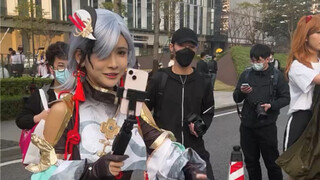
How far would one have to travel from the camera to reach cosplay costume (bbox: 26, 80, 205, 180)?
4.67 feet

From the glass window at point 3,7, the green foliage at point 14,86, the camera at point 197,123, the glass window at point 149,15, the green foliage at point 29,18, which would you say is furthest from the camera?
the glass window at point 149,15

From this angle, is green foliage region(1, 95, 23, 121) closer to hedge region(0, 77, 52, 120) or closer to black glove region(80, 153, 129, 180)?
hedge region(0, 77, 52, 120)

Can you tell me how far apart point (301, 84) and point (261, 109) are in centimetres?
81

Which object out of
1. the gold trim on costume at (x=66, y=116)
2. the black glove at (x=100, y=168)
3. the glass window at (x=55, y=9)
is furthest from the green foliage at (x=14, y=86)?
the glass window at (x=55, y=9)

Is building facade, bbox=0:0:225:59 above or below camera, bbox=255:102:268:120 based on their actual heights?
above

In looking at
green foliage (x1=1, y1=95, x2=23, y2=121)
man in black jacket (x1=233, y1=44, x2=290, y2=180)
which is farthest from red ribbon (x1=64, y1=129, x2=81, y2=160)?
green foliage (x1=1, y1=95, x2=23, y2=121)

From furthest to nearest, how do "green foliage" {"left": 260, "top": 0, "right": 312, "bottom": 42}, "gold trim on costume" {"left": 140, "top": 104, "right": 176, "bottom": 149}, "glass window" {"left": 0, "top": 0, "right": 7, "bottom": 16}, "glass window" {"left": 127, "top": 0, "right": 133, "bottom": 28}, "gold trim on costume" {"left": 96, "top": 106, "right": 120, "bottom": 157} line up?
Result: 1. "green foliage" {"left": 260, "top": 0, "right": 312, "bottom": 42}
2. "glass window" {"left": 127, "top": 0, "right": 133, "bottom": 28}
3. "glass window" {"left": 0, "top": 0, "right": 7, "bottom": 16}
4. "gold trim on costume" {"left": 140, "top": 104, "right": 176, "bottom": 149}
5. "gold trim on costume" {"left": 96, "top": 106, "right": 120, "bottom": 157}

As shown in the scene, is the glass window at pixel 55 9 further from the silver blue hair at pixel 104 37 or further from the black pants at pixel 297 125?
the silver blue hair at pixel 104 37

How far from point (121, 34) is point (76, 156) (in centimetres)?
56

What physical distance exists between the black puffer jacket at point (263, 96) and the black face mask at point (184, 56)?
1268mm

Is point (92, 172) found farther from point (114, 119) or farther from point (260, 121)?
point (260, 121)

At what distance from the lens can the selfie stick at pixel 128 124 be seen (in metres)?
1.26

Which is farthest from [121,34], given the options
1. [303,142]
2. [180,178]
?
[303,142]

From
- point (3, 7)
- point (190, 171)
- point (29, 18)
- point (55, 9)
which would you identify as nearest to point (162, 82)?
point (190, 171)
